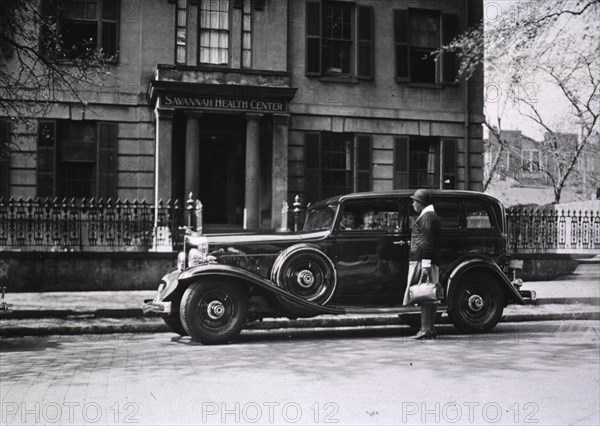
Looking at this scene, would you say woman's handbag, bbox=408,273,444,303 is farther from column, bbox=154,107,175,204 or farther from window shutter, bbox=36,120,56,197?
window shutter, bbox=36,120,56,197

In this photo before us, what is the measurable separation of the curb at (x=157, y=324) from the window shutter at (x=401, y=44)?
261 inches

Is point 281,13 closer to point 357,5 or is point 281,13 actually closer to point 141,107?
point 357,5

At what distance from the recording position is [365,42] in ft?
52.9

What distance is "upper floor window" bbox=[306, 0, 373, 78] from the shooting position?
1614cm

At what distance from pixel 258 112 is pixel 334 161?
220 centimetres

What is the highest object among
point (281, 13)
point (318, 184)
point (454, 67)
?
point (281, 13)

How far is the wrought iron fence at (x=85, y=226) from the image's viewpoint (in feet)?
44.5

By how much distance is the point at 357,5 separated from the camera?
1648cm

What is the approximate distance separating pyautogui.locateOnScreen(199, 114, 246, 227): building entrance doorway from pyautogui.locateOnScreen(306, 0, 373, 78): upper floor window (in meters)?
2.49

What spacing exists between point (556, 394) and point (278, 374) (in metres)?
2.44

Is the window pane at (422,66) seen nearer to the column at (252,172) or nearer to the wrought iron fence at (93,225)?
the column at (252,172)

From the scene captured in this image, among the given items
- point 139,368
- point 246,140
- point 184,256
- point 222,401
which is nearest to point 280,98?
point 246,140

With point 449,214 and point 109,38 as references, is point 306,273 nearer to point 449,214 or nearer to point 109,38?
point 449,214

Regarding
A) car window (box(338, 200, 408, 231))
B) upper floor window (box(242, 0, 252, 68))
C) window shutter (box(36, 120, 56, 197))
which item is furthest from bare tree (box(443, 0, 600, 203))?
window shutter (box(36, 120, 56, 197))
